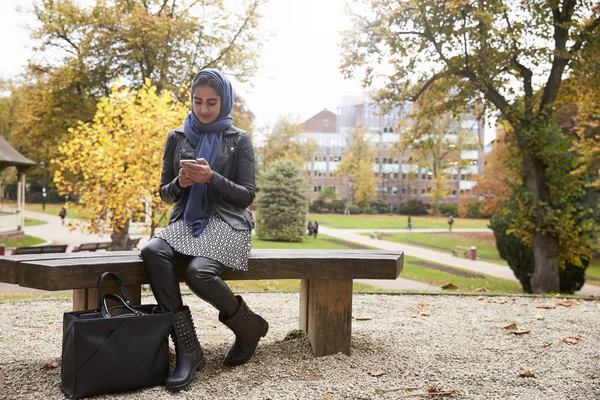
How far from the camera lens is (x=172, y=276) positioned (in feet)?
11.7

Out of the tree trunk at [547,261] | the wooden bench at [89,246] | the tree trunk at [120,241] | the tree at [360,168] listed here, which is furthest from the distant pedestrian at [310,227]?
the tree at [360,168]

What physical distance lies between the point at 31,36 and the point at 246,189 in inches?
807

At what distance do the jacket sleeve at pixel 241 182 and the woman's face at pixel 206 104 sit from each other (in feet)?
0.86

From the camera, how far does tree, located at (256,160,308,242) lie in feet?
86.8

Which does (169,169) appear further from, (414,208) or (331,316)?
(414,208)

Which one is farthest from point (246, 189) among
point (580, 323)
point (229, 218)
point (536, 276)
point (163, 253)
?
point (536, 276)

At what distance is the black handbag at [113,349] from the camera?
309 cm

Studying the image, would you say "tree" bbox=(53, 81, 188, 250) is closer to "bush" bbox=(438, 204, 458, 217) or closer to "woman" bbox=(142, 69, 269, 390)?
"woman" bbox=(142, 69, 269, 390)

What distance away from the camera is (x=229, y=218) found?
12.6ft

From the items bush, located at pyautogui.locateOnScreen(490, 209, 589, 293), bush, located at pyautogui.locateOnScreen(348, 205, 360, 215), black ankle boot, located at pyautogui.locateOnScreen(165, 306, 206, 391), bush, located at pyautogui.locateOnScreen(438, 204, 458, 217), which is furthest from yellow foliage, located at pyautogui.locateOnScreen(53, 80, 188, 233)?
bush, located at pyautogui.locateOnScreen(348, 205, 360, 215)

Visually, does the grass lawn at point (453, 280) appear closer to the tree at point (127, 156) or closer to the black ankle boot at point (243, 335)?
the tree at point (127, 156)

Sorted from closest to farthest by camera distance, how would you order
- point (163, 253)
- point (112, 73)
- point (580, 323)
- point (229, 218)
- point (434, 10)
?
point (163, 253), point (229, 218), point (580, 323), point (434, 10), point (112, 73)

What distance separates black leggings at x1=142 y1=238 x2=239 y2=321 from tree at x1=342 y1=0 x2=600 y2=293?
842 cm

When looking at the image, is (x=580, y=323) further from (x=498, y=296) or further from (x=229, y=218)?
(x=229, y=218)
